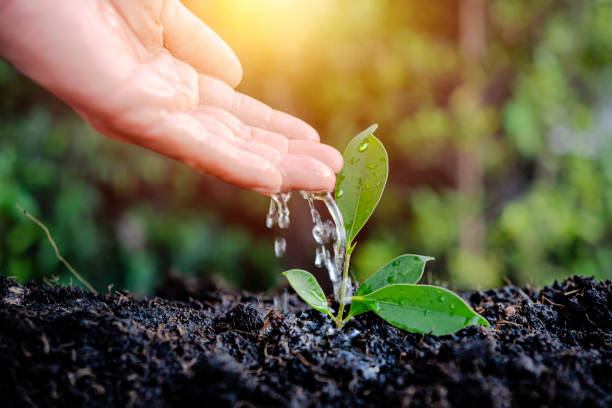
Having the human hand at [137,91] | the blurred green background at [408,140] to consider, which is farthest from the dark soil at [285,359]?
the blurred green background at [408,140]

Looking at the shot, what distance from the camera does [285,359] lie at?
0.99 m

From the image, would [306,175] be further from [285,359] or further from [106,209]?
[106,209]

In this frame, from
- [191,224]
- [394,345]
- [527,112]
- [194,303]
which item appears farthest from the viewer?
[191,224]

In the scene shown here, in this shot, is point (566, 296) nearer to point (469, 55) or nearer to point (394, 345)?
point (394, 345)

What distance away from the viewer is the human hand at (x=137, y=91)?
1064 millimetres

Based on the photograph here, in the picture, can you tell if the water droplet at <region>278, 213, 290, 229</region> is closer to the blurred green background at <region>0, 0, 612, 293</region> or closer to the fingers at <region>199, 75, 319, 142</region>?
the fingers at <region>199, 75, 319, 142</region>

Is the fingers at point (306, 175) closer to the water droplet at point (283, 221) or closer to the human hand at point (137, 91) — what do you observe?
the human hand at point (137, 91)

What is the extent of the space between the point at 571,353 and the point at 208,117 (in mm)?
1012

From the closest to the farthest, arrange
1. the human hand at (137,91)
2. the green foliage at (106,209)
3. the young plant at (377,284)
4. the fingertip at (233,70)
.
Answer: the young plant at (377,284) → the human hand at (137,91) → the fingertip at (233,70) → the green foliage at (106,209)

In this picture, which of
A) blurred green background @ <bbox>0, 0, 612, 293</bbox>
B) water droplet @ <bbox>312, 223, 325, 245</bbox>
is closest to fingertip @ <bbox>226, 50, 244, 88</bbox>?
water droplet @ <bbox>312, 223, 325, 245</bbox>

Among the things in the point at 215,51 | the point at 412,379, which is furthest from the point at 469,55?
the point at 412,379

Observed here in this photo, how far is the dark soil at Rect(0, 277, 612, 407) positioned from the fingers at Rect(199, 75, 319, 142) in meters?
0.53

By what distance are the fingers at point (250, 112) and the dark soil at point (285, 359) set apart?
53cm

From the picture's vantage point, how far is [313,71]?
2900 mm
